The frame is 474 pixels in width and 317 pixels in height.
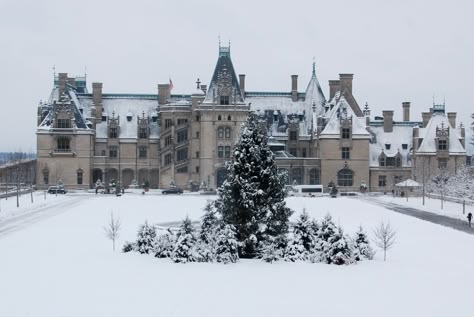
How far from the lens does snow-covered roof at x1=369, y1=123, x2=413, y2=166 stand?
81375mm

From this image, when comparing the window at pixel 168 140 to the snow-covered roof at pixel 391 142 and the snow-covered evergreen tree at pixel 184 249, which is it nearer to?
the snow-covered roof at pixel 391 142

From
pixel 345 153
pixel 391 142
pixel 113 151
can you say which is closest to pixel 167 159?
pixel 113 151

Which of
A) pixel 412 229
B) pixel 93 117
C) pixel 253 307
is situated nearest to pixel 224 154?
pixel 93 117

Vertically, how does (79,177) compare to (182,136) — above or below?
below

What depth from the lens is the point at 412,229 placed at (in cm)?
3725

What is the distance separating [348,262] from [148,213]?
23.6 meters

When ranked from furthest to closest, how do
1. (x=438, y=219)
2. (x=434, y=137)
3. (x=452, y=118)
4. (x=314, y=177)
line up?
1. (x=452, y=118)
2. (x=314, y=177)
3. (x=434, y=137)
4. (x=438, y=219)

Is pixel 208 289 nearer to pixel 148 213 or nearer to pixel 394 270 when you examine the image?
pixel 394 270

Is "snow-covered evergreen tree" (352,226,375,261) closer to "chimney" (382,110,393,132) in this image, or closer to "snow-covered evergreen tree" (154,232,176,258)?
"snow-covered evergreen tree" (154,232,176,258)

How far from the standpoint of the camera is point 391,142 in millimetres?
82625

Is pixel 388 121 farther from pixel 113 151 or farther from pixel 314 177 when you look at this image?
pixel 113 151

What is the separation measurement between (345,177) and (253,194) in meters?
51.9

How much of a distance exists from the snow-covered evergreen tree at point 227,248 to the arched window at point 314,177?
5225cm

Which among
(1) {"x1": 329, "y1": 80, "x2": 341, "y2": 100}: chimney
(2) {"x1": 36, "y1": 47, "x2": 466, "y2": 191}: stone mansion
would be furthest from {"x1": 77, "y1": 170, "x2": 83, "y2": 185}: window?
(1) {"x1": 329, "y1": 80, "x2": 341, "y2": 100}: chimney
